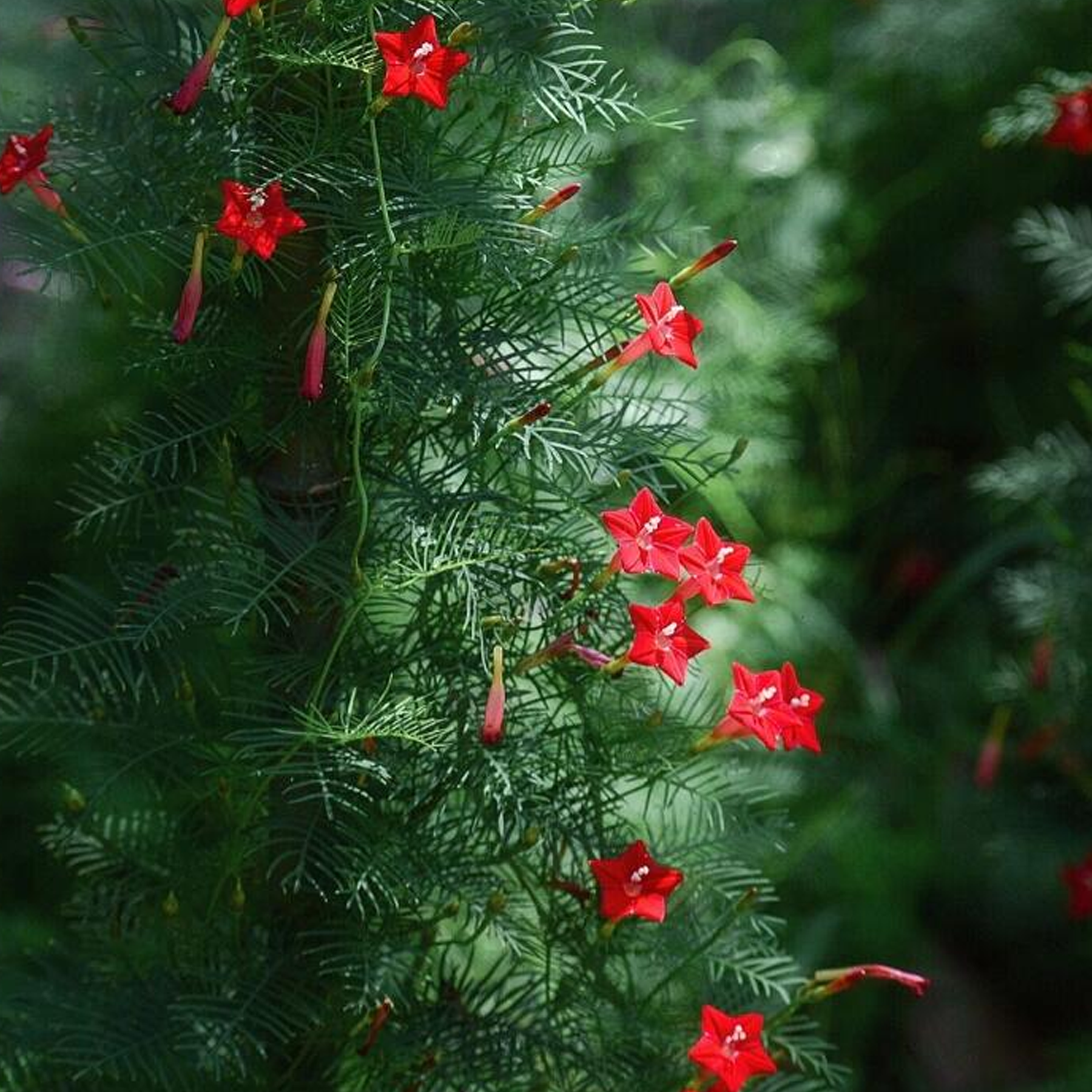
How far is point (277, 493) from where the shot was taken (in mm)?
1198

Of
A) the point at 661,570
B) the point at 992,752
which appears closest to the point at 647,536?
the point at 661,570

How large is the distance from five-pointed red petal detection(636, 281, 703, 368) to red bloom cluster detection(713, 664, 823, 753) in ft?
0.70

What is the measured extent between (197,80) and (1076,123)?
111 cm

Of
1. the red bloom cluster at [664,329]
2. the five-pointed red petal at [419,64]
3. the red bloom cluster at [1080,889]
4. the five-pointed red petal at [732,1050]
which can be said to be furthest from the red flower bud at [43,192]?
the red bloom cluster at [1080,889]

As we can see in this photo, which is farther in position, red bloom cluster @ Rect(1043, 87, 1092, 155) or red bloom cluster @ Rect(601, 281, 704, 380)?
red bloom cluster @ Rect(1043, 87, 1092, 155)

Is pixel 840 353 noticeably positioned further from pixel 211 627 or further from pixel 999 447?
pixel 211 627

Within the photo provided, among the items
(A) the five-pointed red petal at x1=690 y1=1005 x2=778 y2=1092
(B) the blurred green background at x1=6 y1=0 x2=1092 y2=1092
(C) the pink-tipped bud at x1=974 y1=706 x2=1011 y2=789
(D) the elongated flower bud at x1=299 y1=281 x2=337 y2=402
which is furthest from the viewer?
(B) the blurred green background at x1=6 y1=0 x2=1092 y2=1092

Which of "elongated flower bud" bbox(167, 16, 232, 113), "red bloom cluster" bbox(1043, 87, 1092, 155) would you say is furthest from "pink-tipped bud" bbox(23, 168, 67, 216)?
"red bloom cluster" bbox(1043, 87, 1092, 155)

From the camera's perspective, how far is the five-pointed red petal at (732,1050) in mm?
1150

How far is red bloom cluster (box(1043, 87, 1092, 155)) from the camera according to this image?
1839 millimetres

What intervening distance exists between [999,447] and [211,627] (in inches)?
77.3

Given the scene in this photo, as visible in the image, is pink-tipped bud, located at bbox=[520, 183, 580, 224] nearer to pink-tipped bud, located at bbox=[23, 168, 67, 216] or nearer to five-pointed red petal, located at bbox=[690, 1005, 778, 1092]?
pink-tipped bud, located at bbox=[23, 168, 67, 216]

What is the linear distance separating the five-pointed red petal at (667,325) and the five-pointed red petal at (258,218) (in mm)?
237

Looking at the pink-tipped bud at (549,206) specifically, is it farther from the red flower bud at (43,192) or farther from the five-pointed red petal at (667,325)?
the red flower bud at (43,192)
